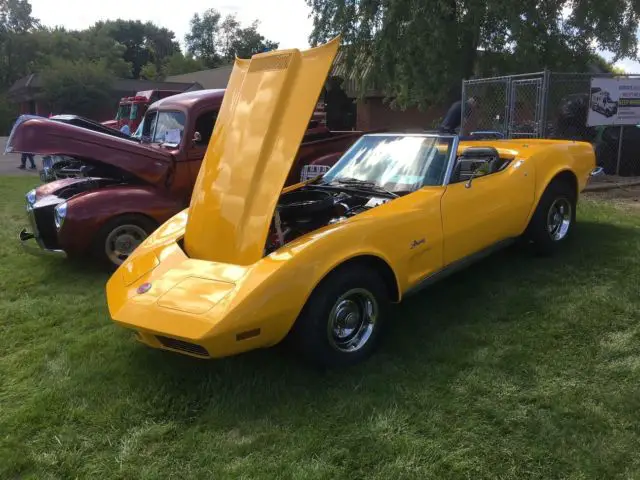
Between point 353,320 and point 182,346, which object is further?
point 353,320

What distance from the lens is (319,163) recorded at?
696 cm

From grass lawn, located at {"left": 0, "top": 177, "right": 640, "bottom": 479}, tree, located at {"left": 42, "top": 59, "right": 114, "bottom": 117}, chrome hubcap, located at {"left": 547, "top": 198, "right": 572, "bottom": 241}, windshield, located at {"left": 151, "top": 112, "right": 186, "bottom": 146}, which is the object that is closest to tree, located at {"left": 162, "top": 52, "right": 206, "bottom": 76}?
tree, located at {"left": 42, "top": 59, "right": 114, "bottom": 117}

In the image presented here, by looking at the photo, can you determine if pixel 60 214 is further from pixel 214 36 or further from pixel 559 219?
pixel 214 36

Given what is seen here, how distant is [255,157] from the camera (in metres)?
3.71

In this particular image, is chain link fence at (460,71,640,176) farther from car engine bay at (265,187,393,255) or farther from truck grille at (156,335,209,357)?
truck grille at (156,335,209,357)

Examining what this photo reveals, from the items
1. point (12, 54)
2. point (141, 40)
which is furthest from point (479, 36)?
point (141, 40)

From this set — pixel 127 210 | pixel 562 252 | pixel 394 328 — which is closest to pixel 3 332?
pixel 127 210

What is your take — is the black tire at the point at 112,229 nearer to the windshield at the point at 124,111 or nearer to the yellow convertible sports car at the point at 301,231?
the yellow convertible sports car at the point at 301,231

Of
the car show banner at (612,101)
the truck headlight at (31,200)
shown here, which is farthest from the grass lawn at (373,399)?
the car show banner at (612,101)

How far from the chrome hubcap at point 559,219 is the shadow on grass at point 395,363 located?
1.83 ft

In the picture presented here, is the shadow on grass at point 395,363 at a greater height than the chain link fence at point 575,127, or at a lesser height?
lesser

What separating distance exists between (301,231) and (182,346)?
1.31 meters

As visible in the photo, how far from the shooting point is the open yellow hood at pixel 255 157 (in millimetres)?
3506

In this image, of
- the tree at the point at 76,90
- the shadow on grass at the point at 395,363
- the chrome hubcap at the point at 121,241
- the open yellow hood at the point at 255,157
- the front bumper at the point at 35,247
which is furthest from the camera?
the tree at the point at 76,90
